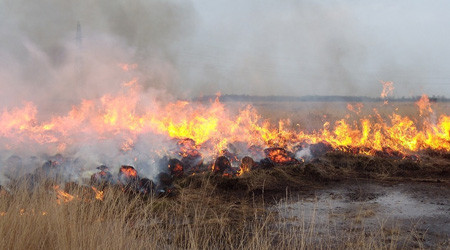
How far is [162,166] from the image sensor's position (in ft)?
28.4

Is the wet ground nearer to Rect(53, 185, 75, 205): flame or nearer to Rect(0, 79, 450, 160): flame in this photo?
A: Rect(0, 79, 450, 160): flame

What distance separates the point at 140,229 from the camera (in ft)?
14.1

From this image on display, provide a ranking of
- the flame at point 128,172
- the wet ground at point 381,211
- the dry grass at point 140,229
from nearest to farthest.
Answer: the dry grass at point 140,229 → the wet ground at point 381,211 → the flame at point 128,172

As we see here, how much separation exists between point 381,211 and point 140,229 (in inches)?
176

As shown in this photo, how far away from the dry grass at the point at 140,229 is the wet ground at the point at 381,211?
0.38ft

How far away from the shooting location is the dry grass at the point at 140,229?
3656 millimetres

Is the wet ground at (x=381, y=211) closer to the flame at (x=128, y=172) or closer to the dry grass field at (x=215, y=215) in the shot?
the dry grass field at (x=215, y=215)

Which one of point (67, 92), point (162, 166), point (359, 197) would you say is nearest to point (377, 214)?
point (359, 197)

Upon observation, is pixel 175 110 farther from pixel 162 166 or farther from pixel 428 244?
pixel 428 244

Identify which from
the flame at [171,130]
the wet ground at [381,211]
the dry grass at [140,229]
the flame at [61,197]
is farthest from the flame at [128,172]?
the wet ground at [381,211]

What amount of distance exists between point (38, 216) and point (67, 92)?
47.2ft

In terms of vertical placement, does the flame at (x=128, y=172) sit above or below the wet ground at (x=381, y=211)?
above

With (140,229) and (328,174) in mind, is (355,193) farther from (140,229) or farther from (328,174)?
(140,229)

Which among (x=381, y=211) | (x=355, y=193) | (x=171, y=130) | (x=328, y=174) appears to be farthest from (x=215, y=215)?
(x=171, y=130)
